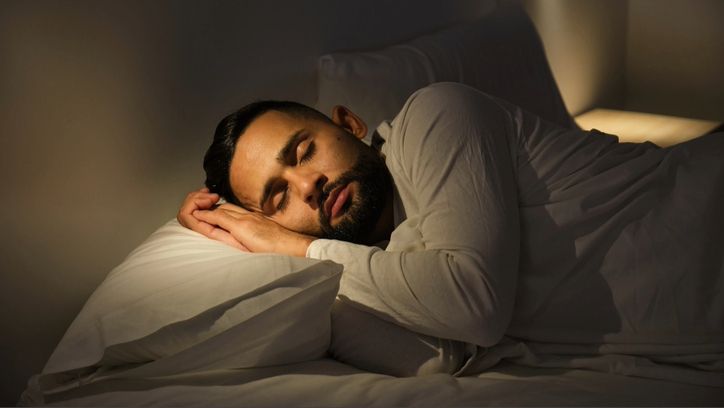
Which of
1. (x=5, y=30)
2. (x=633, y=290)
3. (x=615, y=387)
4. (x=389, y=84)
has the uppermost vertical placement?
(x=5, y=30)

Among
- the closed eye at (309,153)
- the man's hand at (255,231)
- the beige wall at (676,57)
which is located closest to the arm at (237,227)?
the man's hand at (255,231)

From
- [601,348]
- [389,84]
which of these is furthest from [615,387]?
[389,84]

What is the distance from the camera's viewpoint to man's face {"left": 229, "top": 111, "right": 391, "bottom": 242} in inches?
66.9

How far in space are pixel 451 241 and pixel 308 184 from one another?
1.08 feet

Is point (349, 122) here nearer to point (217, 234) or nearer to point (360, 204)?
point (360, 204)

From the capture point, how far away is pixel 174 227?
1.77 metres

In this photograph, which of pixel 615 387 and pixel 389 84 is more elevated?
pixel 389 84

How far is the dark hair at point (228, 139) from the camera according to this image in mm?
1808

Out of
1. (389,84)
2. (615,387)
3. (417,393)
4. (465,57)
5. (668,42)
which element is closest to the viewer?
(417,393)

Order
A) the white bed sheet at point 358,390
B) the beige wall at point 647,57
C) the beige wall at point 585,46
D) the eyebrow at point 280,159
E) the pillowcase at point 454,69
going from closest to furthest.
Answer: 1. the white bed sheet at point 358,390
2. the eyebrow at point 280,159
3. the pillowcase at point 454,69
4. the beige wall at point 585,46
5. the beige wall at point 647,57

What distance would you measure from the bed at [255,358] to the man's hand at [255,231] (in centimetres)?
6

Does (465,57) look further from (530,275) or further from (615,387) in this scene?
(615,387)

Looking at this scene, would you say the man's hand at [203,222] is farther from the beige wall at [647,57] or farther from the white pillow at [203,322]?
the beige wall at [647,57]

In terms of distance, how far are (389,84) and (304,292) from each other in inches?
37.5
